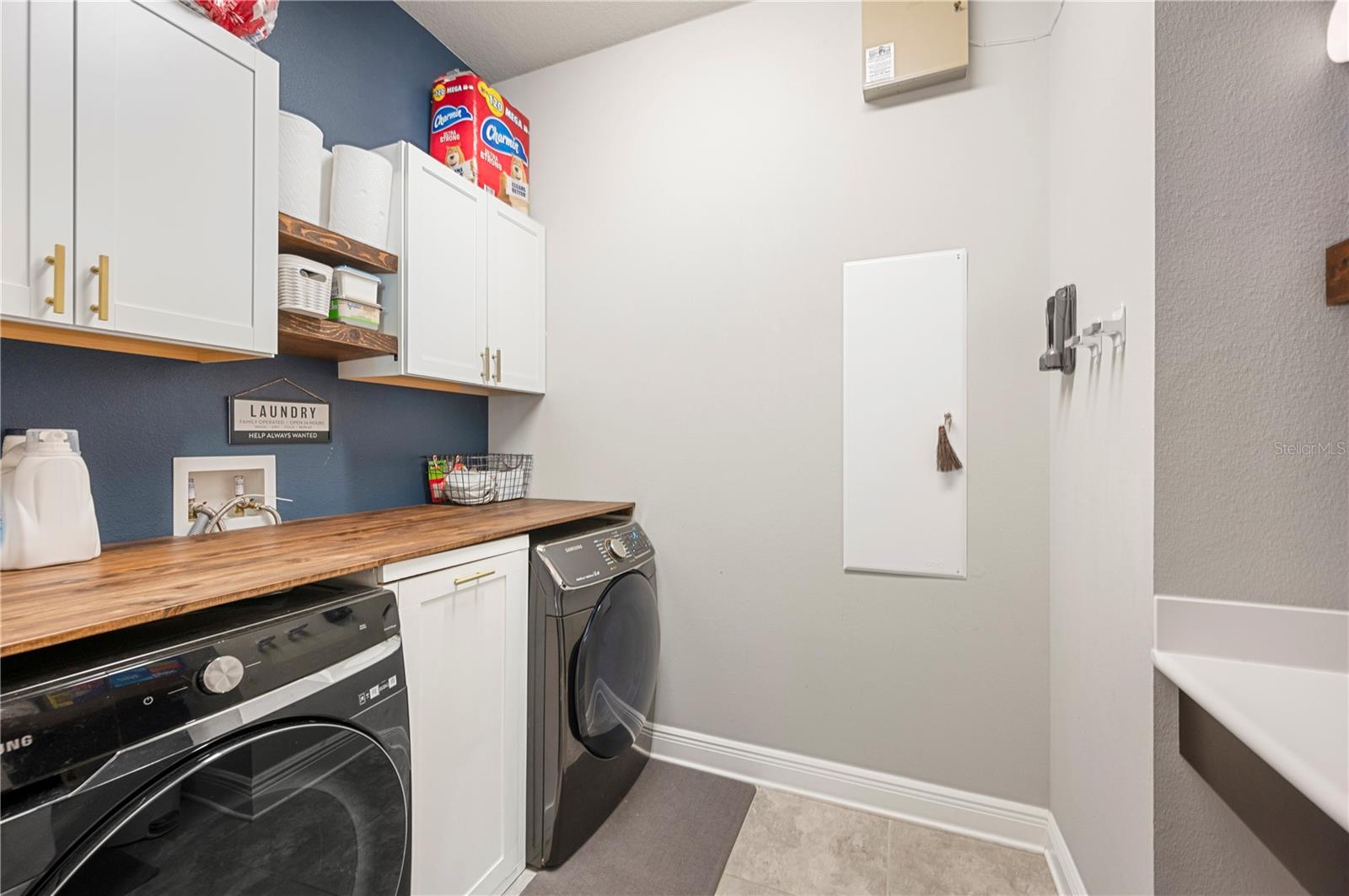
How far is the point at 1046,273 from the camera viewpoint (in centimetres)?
170

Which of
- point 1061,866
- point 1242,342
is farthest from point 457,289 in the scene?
point 1061,866

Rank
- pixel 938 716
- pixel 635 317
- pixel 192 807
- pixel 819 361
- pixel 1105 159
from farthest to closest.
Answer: pixel 635 317 → pixel 819 361 → pixel 938 716 → pixel 1105 159 → pixel 192 807

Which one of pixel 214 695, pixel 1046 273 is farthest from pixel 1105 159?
pixel 214 695

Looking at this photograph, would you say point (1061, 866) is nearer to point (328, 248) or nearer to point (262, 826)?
point (262, 826)

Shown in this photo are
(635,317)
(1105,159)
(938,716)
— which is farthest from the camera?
(635,317)

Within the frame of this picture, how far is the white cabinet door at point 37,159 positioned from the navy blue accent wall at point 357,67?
0.75m

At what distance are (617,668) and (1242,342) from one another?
1694 millimetres

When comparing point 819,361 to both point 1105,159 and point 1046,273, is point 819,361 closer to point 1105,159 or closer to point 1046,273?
point 1046,273

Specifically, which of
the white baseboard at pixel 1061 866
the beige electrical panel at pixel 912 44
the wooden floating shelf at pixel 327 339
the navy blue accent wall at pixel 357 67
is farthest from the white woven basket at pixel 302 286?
the white baseboard at pixel 1061 866

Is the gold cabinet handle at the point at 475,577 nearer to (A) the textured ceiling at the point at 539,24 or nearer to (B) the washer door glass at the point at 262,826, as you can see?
(B) the washer door glass at the point at 262,826

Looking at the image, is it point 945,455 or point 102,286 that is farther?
point 945,455

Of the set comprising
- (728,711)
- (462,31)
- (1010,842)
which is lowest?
(1010,842)

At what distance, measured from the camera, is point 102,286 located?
1.06 metres

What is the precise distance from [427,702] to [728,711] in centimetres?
121
